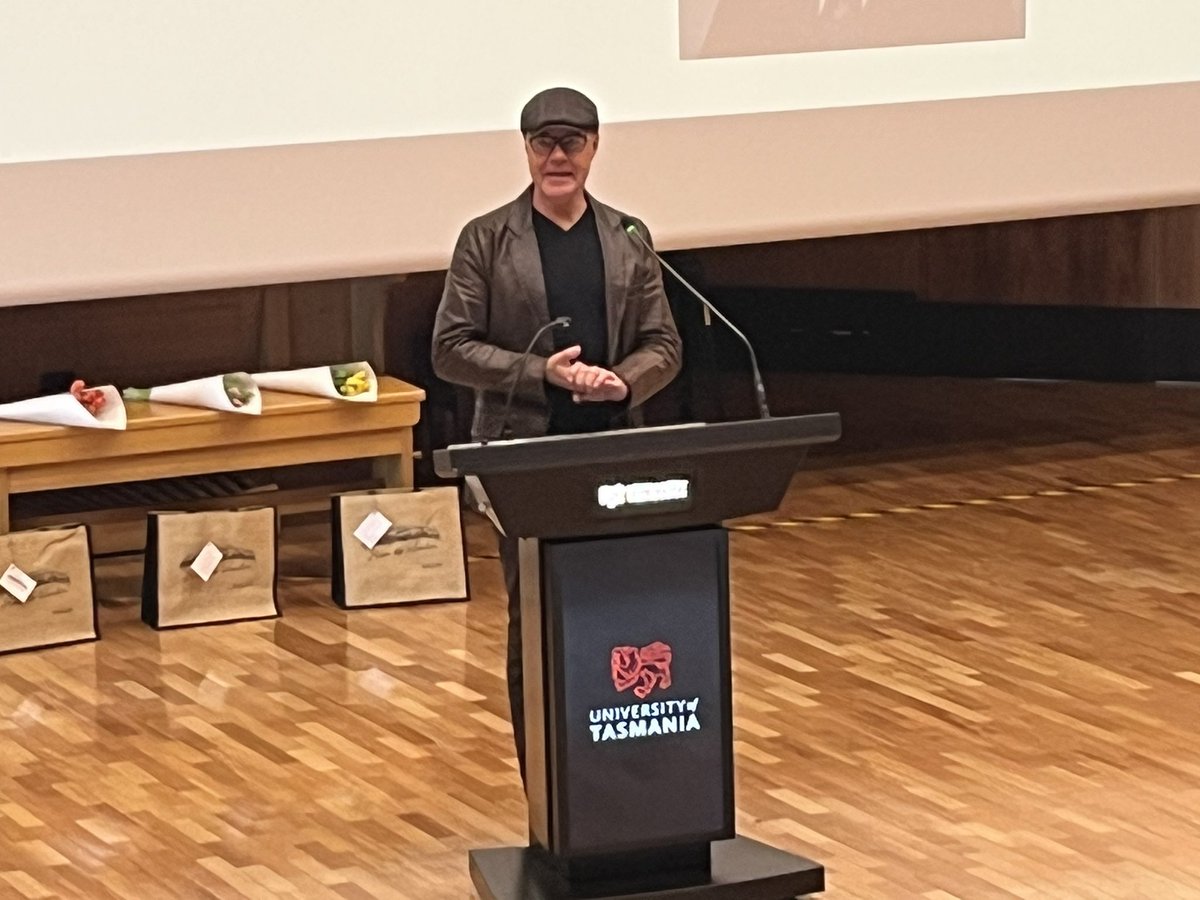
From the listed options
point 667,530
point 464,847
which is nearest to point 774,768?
point 464,847

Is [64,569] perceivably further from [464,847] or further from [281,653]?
[464,847]

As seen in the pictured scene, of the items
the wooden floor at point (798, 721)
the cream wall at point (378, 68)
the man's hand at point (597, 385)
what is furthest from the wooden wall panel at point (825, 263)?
the man's hand at point (597, 385)

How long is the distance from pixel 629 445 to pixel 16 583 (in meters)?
2.50

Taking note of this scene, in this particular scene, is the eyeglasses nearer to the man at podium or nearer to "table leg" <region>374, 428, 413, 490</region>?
the man at podium

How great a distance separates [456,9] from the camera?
572cm

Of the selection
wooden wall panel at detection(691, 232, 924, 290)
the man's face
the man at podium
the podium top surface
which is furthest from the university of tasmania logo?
wooden wall panel at detection(691, 232, 924, 290)

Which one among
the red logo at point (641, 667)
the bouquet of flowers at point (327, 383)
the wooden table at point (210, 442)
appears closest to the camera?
the red logo at point (641, 667)

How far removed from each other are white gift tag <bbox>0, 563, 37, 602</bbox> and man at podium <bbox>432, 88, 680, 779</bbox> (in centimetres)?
188

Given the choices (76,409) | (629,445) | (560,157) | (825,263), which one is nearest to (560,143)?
(560,157)

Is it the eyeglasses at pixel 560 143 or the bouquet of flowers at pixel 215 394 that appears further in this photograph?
the bouquet of flowers at pixel 215 394

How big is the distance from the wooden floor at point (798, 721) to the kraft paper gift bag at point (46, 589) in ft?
0.24

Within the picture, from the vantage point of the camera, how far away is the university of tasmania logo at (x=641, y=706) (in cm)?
355

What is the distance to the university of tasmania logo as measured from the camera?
355 cm

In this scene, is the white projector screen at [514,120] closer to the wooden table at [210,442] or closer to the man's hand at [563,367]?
the wooden table at [210,442]
